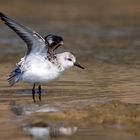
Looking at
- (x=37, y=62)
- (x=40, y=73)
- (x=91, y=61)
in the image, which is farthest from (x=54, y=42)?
(x=91, y=61)

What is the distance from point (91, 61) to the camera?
55.3ft

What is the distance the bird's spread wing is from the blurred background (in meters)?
0.85

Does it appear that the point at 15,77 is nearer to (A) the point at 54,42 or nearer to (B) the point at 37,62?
(B) the point at 37,62

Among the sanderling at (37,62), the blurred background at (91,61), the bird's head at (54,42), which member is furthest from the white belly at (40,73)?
the bird's head at (54,42)

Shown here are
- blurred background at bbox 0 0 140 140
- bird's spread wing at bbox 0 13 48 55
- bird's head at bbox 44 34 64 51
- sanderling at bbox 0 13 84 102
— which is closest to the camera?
blurred background at bbox 0 0 140 140

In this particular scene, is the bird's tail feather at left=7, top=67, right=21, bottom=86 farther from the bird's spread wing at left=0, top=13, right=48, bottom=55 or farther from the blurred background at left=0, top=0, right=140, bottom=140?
the bird's spread wing at left=0, top=13, right=48, bottom=55

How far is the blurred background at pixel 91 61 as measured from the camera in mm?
10156

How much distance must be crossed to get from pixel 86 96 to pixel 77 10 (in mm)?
12513

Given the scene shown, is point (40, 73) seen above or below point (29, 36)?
below

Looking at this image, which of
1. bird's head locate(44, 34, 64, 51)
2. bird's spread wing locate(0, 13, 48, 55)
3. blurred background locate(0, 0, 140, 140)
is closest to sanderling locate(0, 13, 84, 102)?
bird's spread wing locate(0, 13, 48, 55)

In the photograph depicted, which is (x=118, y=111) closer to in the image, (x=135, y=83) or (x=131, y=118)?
(x=131, y=118)

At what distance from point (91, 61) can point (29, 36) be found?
15.7ft

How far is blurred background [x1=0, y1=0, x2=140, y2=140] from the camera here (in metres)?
10.2

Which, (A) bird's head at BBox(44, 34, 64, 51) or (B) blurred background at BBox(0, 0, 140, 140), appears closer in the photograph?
(B) blurred background at BBox(0, 0, 140, 140)
